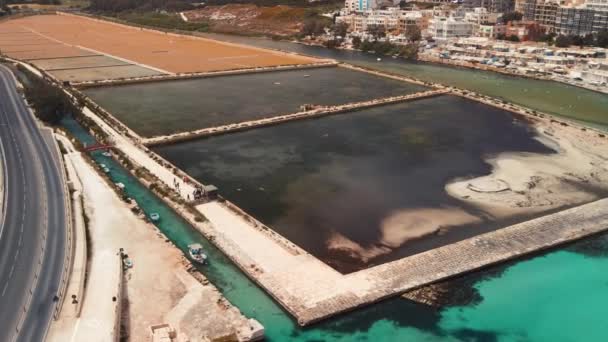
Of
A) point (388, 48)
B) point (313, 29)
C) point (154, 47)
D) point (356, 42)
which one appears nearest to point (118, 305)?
point (154, 47)

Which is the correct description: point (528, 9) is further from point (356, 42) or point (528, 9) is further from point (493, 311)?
point (493, 311)

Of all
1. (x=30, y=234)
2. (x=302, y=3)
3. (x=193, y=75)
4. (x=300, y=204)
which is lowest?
(x=300, y=204)

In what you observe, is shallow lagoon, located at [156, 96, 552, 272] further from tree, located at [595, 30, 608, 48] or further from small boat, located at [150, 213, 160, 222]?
tree, located at [595, 30, 608, 48]

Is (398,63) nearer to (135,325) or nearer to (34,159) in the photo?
(34,159)

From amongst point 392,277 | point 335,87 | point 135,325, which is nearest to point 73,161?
point 135,325

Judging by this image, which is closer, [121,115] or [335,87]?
[121,115]

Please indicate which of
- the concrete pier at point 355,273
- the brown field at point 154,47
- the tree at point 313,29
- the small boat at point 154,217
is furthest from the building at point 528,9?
the small boat at point 154,217

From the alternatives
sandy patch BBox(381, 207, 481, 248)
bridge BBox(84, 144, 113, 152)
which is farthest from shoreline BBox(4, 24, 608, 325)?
bridge BBox(84, 144, 113, 152)
